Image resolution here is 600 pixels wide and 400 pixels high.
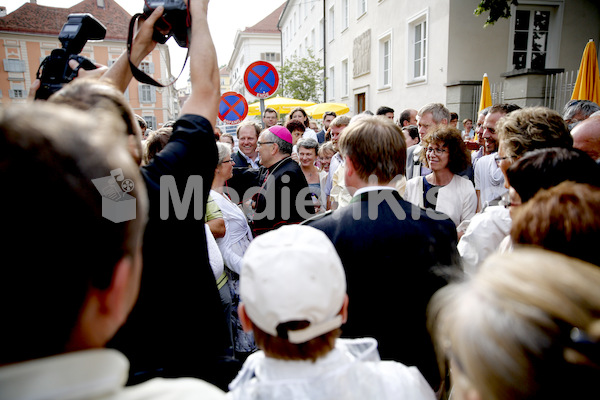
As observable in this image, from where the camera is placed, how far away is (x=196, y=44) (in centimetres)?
153

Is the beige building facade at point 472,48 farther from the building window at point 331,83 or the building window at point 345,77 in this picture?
the building window at point 331,83

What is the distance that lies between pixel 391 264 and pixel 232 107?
6887mm

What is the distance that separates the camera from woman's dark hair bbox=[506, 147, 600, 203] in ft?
5.24

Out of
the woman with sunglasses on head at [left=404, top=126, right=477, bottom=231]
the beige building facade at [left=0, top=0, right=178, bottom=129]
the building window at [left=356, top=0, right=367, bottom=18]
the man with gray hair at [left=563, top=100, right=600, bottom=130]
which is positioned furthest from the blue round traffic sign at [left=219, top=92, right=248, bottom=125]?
the beige building facade at [left=0, top=0, right=178, bottom=129]

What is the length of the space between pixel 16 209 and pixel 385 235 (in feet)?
4.84

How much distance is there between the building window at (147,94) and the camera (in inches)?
1687

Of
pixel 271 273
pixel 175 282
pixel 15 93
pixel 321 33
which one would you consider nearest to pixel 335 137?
pixel 175 282

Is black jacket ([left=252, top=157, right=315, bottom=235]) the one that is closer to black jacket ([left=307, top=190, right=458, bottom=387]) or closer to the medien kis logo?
black jacket ([left=307, top=190, right=458, bottom=387])

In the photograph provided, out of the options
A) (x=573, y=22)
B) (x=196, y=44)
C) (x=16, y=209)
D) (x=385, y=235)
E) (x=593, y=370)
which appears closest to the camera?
(x=16, y=209)

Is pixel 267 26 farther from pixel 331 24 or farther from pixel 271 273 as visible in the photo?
pixel 271 273

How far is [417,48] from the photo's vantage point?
12.5m

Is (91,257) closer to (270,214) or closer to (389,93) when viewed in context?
(270,214)

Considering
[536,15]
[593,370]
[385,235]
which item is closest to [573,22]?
[536,15]

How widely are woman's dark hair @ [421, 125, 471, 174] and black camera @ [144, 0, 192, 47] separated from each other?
2532 mm
